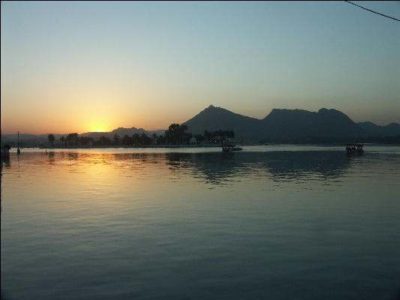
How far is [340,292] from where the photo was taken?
15.4 metres

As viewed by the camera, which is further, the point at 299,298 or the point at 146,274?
the point at 146,274

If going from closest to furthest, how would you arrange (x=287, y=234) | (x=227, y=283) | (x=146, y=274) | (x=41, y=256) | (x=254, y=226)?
(x=227, y=283)
(x=146, y=274)
(x=41, y=256)
(x=287, y=234)
(x=254, y=226)

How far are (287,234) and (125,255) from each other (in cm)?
1005

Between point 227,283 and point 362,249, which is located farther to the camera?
point 362,249

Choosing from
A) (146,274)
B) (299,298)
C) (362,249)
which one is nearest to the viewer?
(299,298)

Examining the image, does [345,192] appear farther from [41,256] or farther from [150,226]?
[41,256]

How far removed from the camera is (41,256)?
2027 cm

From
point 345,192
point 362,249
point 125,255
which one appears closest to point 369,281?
point 362,249

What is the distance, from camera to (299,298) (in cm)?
1483

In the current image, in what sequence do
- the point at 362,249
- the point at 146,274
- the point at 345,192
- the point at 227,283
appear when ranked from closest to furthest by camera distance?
the point at 227,283 → the point at 146,274 → the point at 362,249 → the point at 345,192

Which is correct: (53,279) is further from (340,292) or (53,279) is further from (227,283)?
(340,292)

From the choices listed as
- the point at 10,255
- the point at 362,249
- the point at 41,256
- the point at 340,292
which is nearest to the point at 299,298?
the point at 340,292

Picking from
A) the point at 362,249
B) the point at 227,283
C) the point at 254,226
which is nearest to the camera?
the point at 227,283

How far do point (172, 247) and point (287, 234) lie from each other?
289 inches
